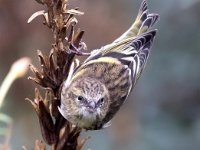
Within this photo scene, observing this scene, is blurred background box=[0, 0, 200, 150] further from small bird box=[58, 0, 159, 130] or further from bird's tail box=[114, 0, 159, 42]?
small bird box=[58, 0, 159, 130]

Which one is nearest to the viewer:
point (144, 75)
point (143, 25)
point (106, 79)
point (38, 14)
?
point (38, 14)

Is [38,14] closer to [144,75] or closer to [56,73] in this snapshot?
[56,73]

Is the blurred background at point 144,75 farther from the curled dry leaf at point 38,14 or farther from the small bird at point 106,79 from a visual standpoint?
the curled dry leaf at point 38,14

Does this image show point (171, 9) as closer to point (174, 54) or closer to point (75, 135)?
point (174, 54)

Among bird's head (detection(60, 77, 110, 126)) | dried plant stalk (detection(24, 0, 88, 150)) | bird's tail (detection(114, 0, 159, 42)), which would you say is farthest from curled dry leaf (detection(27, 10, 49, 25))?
bird's tail (detection(114, 0, 159, 42))

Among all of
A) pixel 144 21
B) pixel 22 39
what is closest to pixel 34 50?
pixel 22 39

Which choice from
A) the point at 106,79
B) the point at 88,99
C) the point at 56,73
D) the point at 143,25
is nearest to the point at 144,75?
the point at 143,25

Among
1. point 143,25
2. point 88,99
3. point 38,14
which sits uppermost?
point 38,14

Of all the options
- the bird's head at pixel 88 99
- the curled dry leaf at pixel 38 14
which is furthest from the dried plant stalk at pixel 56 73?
the bird's head at pixel 88 99
